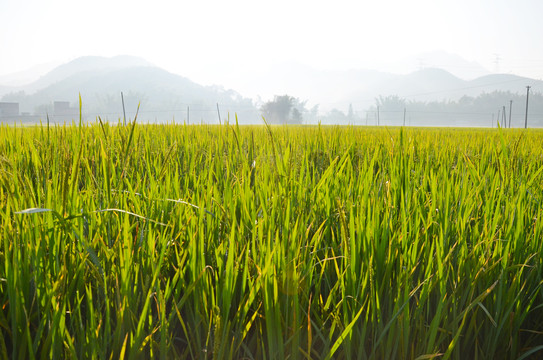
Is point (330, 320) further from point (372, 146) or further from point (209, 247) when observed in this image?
point (372, 146)

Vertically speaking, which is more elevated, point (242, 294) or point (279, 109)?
point (279, 109)

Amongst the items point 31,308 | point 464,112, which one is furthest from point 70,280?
point 464,112

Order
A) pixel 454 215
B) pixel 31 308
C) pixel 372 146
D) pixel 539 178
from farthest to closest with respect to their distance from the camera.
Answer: pixel 372 146 < pixel 539 178 < pixel 454 215 < pixel 31 308

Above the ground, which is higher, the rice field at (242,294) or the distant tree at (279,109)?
the distant tree at (279,109)

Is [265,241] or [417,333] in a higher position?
[265,241]

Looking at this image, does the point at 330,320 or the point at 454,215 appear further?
the point at 454,215

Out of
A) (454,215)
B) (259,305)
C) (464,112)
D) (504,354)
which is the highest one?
(464,112)

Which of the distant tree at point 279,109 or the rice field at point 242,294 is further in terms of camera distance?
the distant tree at point 279,109

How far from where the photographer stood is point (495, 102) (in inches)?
4793

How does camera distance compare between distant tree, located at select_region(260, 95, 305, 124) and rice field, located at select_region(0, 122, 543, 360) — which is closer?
rice field, located at select_region(0, 122, 543, 360)

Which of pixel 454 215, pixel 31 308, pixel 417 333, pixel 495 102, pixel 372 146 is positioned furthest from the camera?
pixel 495 102

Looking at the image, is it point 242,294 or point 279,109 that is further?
point 279,109

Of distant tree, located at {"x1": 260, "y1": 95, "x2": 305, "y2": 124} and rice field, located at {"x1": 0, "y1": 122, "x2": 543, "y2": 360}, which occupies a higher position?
distant tree, located at {"x1": 260, "y1": 95, "x2": 305, "y2": 124}

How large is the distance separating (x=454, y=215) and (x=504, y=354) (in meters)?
0.45
